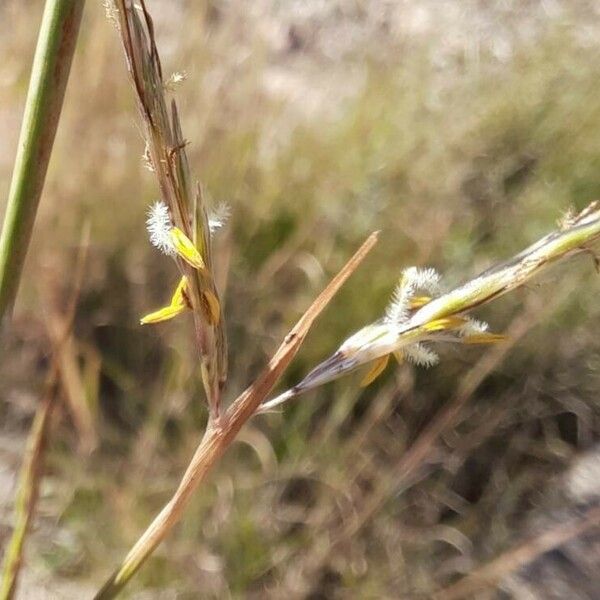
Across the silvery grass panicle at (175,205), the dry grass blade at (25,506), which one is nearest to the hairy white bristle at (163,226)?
the silvery grass panicle at (175,205)

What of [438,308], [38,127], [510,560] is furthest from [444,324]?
[510,560]

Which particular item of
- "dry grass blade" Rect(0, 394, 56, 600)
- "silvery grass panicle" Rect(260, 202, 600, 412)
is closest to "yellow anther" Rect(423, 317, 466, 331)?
"silvery grass panicle" Rect(260, 202, 600, 412)

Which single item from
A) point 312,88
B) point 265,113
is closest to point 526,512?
point 265,113

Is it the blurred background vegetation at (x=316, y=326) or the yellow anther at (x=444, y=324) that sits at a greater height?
the yellow anther at (x=444, y=324)

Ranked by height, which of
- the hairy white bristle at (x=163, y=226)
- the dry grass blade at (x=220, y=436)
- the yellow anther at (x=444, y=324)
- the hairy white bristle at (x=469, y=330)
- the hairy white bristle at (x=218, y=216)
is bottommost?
the dry grass blade at (x=220, y=436)

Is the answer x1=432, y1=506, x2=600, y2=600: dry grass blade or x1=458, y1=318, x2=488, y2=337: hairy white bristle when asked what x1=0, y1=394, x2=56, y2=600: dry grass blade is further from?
x1=432, y1=506, x2=600, y2=600: dry grass blade

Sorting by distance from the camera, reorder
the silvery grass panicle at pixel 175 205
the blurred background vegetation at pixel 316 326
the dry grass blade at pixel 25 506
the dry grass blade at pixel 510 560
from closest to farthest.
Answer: the silvery grass panicle at pixel 175 205 < the dry grass blade at pixel 25 506 < the dry grass blade at pixel 510 560 < the blurred background vegetation at pixel 316 326

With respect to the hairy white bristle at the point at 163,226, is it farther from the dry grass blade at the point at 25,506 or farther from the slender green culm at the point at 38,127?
the dry grass blade at the point at 25,506

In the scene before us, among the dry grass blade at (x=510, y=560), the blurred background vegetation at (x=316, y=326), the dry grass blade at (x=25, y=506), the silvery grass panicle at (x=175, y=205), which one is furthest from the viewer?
the blurred background vegetation at (x=316, y=326)

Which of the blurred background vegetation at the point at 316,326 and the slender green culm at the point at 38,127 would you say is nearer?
the slender green culm at the point at 38,127
